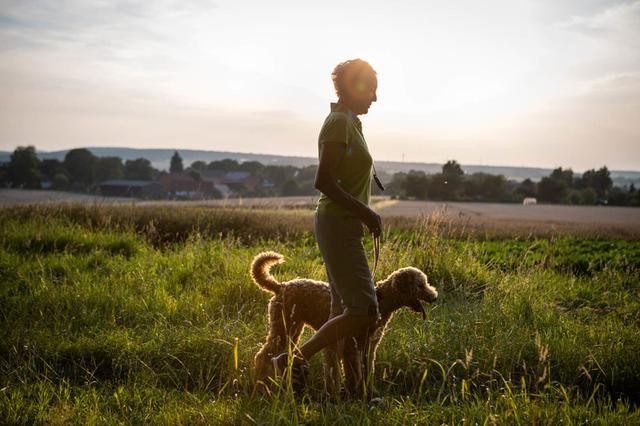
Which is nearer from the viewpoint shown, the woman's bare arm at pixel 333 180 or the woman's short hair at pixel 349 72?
the woman's bare arm at pixel 333 180

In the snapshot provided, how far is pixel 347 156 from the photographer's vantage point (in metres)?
3.69

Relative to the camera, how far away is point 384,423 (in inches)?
142

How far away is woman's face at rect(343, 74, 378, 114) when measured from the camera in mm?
3805

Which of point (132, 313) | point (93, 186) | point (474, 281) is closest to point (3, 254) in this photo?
point (132, 313)

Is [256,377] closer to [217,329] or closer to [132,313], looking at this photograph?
[217,329]

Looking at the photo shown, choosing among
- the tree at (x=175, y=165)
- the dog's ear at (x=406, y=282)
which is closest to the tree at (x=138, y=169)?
the tree at (x=175, y=165)

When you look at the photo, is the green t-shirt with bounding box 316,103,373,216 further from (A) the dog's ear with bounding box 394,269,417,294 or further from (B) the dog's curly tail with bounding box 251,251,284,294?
(B) the dog's curly tail with bounding box 251,251,284,294

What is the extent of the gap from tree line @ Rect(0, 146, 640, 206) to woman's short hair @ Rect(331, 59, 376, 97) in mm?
37483

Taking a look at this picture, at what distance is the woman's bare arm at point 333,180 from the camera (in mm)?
3590

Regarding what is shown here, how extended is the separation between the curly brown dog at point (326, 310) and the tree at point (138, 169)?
68805 millimetres

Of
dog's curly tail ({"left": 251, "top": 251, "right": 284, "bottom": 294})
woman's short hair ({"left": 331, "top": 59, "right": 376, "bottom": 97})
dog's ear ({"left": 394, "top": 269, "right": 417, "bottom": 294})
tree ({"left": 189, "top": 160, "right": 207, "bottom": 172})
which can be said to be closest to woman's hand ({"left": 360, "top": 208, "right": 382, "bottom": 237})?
dog's ear ({"left": 394, "top": 269, "right": 417, "bottom": 294})

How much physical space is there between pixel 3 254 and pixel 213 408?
6537mm

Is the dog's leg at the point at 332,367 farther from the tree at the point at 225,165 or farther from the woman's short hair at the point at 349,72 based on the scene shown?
the tree at the point at 225,165

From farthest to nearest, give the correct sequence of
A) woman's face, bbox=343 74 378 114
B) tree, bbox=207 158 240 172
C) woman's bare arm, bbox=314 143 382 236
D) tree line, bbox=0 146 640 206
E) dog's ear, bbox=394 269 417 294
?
tree, bbox=207 158 240 172 < tree line, bbox=0 146 640 206 < dog's ear, bbox=394 269 417 294 < woman's face, bbox=343 74 378 114 < woman's bare arm, bbox=314 143 382 236
